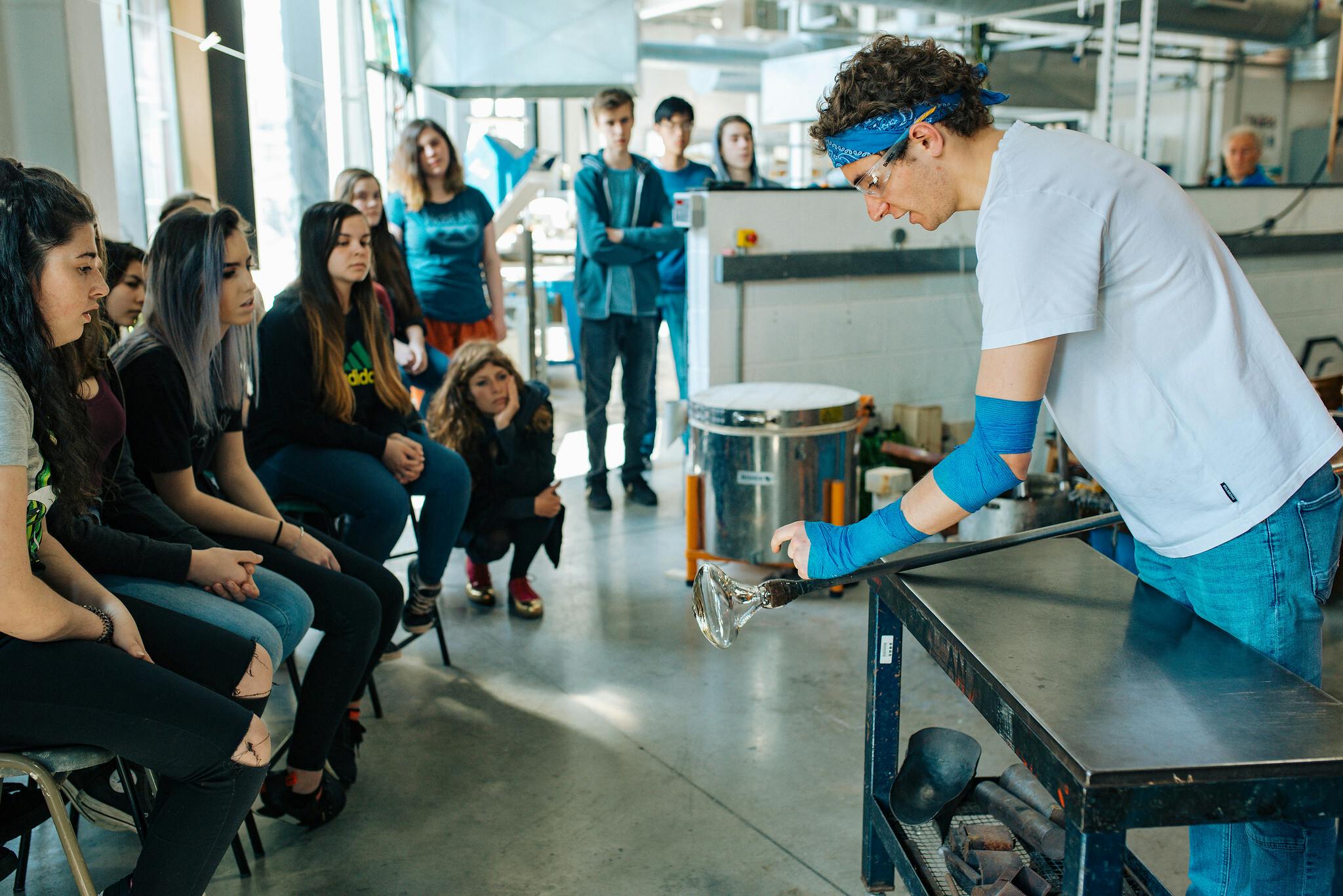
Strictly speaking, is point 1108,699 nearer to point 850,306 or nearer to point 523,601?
point 523,601

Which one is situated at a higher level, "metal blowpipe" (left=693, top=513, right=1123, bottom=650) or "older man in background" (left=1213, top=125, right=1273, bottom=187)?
→ "older man in background" (left=1213, top=125, right=1273, bottom=187)

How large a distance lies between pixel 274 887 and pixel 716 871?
0.81m

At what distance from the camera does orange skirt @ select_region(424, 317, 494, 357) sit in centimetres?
433

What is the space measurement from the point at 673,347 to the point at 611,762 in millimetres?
2794

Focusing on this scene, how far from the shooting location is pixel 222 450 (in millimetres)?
2383

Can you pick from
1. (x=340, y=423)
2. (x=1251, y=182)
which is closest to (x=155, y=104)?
(x=340, y=423)

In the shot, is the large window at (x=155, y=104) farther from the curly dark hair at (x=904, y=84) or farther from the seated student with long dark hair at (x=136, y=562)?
the curly dark hair at (x=904, y=84)

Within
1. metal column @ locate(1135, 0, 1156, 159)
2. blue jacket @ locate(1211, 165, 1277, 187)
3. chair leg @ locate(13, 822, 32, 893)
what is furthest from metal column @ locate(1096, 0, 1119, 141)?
chair leg @ locate(13, 822, 32, 893)

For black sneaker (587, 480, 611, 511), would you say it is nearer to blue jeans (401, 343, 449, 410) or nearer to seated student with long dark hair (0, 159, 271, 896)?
blue jeans (401, 343, 449, 410)

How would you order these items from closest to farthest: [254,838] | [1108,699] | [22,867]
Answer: [1108,699] < [22,867] < [254,838]

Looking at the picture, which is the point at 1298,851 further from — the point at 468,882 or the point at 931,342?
the point at 931,342

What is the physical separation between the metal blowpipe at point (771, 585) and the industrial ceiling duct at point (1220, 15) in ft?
16.5

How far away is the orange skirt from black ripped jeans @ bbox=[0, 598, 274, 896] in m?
2.68

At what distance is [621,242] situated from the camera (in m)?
4.33
